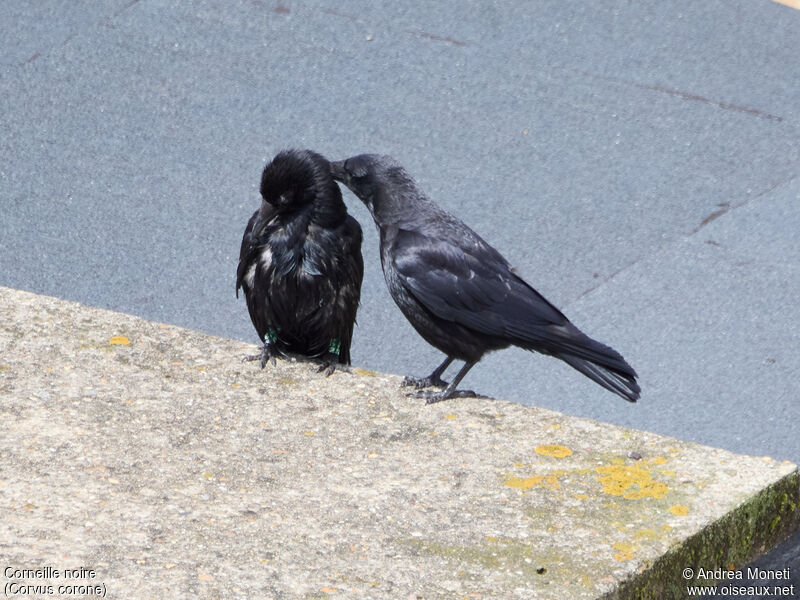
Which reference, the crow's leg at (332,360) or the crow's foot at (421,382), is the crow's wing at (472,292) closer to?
the crow's foot at (421,382)

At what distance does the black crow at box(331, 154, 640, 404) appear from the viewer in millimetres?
3094

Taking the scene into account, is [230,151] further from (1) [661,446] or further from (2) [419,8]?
(1) [661,446]

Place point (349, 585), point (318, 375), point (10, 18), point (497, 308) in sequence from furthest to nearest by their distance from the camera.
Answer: point (10, 18) < point (497, 308) < point (318, 375) < point (349, 585)

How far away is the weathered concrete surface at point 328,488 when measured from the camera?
2.03 m

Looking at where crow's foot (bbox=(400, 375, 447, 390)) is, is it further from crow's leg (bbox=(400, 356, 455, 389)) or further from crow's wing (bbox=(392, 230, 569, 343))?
crow's wing (bbox=(392, 230, 569, 343))

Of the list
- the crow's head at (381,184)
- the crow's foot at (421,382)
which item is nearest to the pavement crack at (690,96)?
the crow's head at (381,184)

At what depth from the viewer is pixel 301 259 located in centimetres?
340

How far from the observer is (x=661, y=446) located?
253 centimetres

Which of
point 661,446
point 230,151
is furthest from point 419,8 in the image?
point 661,446

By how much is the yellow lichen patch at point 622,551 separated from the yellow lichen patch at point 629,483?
0.18m

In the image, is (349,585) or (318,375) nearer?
(349,585)

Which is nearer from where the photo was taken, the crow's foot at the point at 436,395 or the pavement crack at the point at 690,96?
the crow's foot at the point at 436,395

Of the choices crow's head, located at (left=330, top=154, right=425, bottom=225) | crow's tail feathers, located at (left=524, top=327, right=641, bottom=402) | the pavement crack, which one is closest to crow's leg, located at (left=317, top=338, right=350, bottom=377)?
crow's head, located at (left=330, top=154, right=425, bottom=225)

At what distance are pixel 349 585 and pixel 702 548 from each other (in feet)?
2.33
